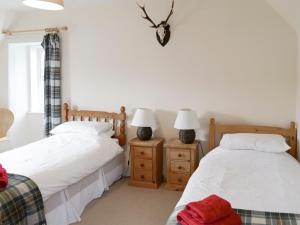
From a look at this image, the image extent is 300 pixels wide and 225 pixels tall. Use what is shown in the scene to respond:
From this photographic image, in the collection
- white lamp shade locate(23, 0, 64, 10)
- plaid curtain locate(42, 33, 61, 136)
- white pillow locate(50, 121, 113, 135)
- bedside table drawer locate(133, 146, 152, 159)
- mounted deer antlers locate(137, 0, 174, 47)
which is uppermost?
mounted deer antlers locate(137, 0, 174, 47)

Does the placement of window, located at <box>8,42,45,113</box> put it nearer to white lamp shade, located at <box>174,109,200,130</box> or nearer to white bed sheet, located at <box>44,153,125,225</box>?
white bed sheet, located at <box>44,153,125,225</box>

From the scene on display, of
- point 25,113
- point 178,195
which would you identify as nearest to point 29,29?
point 25,113

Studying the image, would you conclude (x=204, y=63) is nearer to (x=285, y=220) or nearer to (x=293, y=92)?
(x=293, y=92)

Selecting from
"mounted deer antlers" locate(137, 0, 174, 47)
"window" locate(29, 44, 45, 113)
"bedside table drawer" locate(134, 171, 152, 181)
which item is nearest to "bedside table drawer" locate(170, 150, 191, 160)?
"bedside table drawer" locate(134, 171, 152, 181)

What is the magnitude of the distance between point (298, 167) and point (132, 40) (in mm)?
2604

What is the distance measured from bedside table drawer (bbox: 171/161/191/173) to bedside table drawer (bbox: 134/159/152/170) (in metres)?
0.31

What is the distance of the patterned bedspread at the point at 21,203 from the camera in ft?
7.13

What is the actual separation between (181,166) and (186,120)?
58 centimetres

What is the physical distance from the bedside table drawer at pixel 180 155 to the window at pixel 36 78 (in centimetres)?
253

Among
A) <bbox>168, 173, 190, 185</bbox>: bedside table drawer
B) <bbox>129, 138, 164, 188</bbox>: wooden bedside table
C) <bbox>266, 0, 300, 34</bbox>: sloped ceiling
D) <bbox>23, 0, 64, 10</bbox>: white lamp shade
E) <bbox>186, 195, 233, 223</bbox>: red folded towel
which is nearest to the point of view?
<bbox>186, 195, 233, 223</bbox>: red folded towel

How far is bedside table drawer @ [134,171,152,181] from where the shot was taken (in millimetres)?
3916

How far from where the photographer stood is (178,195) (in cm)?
366

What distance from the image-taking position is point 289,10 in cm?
304

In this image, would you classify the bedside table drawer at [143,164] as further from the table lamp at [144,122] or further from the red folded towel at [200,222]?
the red folded towel at [200,222]
